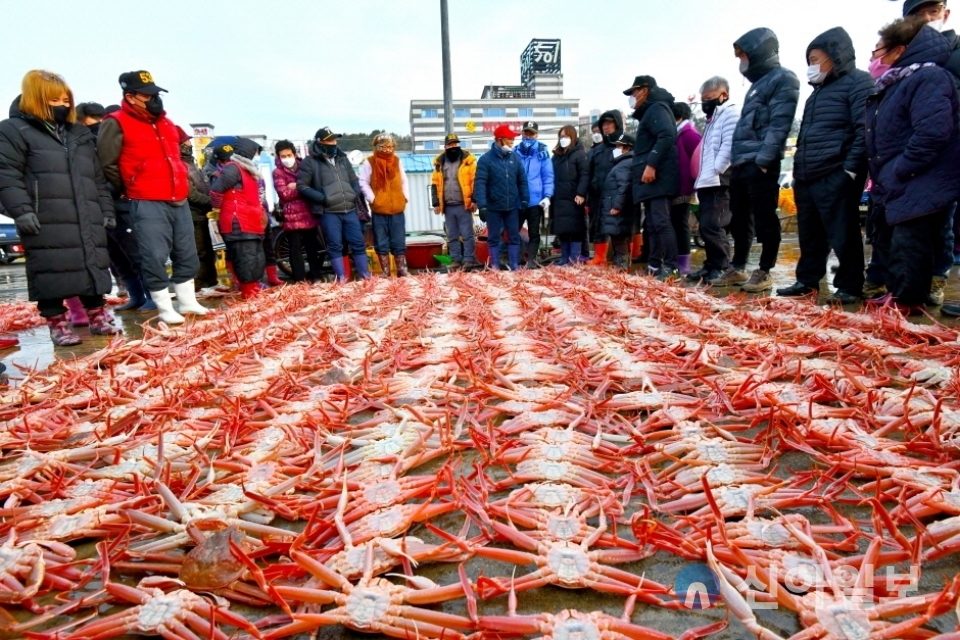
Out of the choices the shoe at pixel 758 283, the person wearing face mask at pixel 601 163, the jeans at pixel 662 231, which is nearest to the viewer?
the shoe at pixel 758 283

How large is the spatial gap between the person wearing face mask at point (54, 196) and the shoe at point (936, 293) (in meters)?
5.79

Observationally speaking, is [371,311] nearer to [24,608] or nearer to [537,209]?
[24,608]

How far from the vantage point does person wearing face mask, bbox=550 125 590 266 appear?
697 cm

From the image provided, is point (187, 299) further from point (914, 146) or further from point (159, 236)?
point (914, 146)

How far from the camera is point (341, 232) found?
21.5 feet

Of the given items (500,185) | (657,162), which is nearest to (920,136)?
(657,162)

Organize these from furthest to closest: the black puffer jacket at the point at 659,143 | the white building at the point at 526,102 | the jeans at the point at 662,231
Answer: the white building at the point at 526,102, the jeans at the point at 662,231, the black puffer jacket at the point at 659,143

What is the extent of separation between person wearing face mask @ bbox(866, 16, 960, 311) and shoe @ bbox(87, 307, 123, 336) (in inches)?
213

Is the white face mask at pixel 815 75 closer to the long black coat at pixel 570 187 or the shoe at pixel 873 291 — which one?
the shoe at pixel 873 291

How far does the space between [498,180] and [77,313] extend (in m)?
4.77

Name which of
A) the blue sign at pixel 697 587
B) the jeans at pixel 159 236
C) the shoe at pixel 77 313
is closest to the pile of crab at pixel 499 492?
the blue sign at pixel 697 587

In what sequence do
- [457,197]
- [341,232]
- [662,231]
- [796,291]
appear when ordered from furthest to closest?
[457,197], [341,232], [662,231], [796,291]

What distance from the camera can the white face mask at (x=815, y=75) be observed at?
3766 mm

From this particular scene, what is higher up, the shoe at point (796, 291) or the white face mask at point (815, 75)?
the white face mask at point (815, 75)
